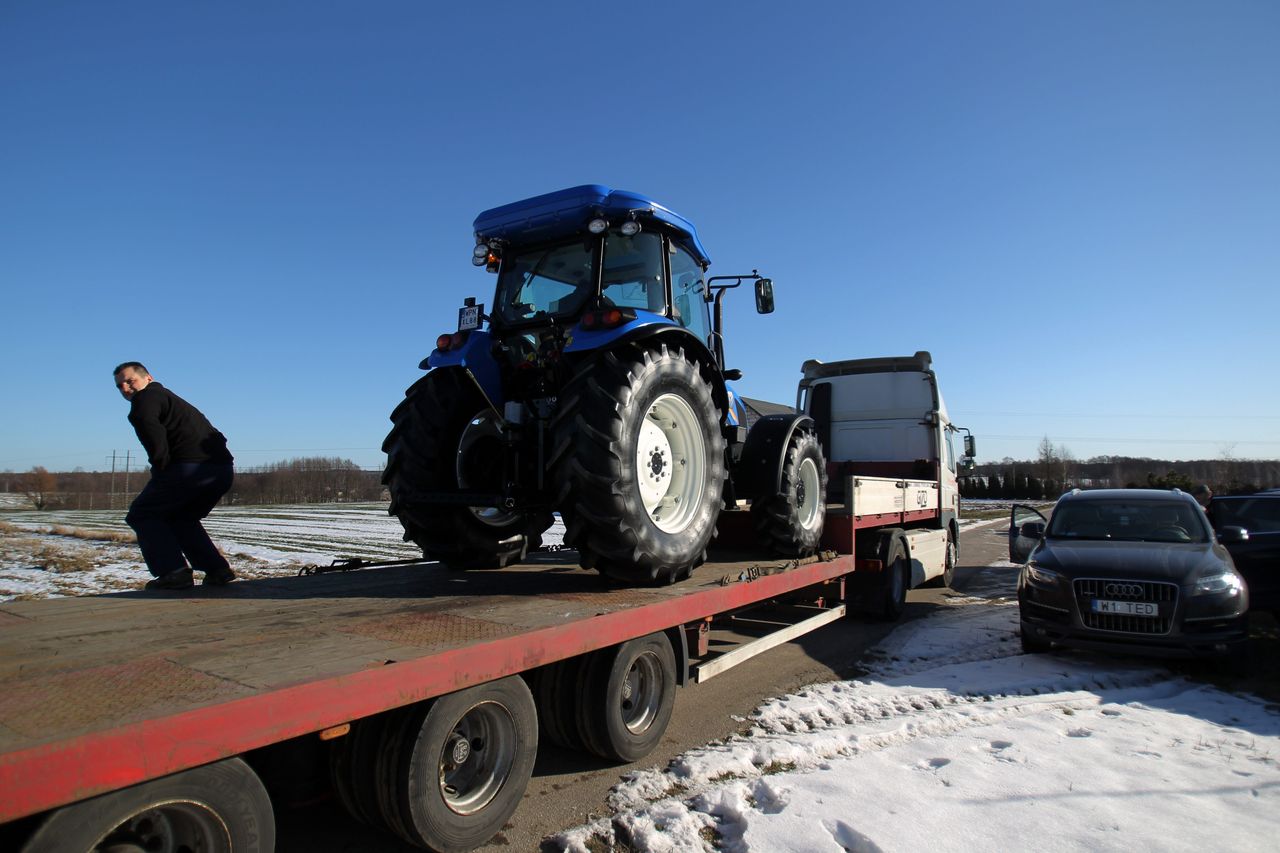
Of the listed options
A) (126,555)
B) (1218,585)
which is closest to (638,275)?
(1218,585)

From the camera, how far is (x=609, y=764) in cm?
408

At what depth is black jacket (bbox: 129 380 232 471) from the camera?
4559 mm

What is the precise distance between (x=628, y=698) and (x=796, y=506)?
238cm

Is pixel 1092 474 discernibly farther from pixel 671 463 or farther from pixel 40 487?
pixel 40 487

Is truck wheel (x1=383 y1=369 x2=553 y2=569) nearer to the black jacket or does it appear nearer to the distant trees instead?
the black jacket

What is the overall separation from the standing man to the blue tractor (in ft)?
3.89

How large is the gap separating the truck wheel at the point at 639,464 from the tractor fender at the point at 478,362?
0.88m

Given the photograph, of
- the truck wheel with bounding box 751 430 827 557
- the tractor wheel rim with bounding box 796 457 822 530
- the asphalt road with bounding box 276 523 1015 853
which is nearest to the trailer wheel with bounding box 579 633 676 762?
the asphalt road with bounding box 276 523 1015 853

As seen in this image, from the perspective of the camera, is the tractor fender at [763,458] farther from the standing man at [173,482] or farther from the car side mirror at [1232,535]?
the car side mirror at [1232,535]

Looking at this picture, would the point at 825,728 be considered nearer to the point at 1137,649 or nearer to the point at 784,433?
the point at 784,433

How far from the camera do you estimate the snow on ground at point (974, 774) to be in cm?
323

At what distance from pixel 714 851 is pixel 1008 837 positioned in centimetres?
131

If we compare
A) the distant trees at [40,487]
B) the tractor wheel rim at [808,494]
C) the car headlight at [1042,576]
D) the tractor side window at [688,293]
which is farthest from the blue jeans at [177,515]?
the distant trees at [40,487]

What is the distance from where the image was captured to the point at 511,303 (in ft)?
18.3
